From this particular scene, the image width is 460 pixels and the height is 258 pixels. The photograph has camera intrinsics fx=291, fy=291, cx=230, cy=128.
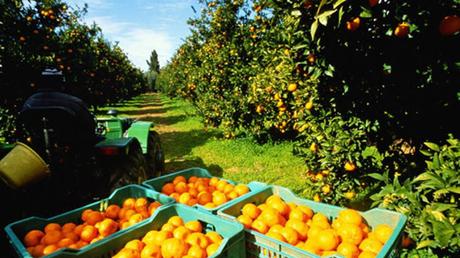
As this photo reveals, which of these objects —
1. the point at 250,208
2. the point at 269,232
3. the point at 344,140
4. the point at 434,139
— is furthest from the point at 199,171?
Result: the point at 434,139

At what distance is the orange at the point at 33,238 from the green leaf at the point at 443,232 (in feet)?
9.44

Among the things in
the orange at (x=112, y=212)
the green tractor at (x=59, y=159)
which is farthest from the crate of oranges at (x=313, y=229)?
the green tractor at (x=59, y=159)

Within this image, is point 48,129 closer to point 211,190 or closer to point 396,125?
point 211,190

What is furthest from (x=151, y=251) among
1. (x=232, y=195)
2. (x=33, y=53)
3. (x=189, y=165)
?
(x=33, y=53)

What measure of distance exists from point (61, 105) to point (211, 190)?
1.83m

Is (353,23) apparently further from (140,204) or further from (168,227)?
(140,204)

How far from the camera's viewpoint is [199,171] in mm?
3482

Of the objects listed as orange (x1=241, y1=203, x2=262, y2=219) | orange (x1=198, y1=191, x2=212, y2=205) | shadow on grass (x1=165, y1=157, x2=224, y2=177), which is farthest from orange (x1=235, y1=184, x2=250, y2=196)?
shadow on grass (x1=165, y1=157, x2=224, y2=177)

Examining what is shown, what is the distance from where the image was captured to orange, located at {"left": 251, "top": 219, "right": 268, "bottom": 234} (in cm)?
218

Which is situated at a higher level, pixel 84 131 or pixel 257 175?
pixel 84 131

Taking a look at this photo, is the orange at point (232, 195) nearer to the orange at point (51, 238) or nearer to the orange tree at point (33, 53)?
the orange at point (51, 238)

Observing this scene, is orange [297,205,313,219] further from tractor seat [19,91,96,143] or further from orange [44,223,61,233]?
tractor seat [19,91,96,143]

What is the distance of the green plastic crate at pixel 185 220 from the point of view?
1.83 metres

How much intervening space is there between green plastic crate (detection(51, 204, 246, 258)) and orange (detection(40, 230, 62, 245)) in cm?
46
